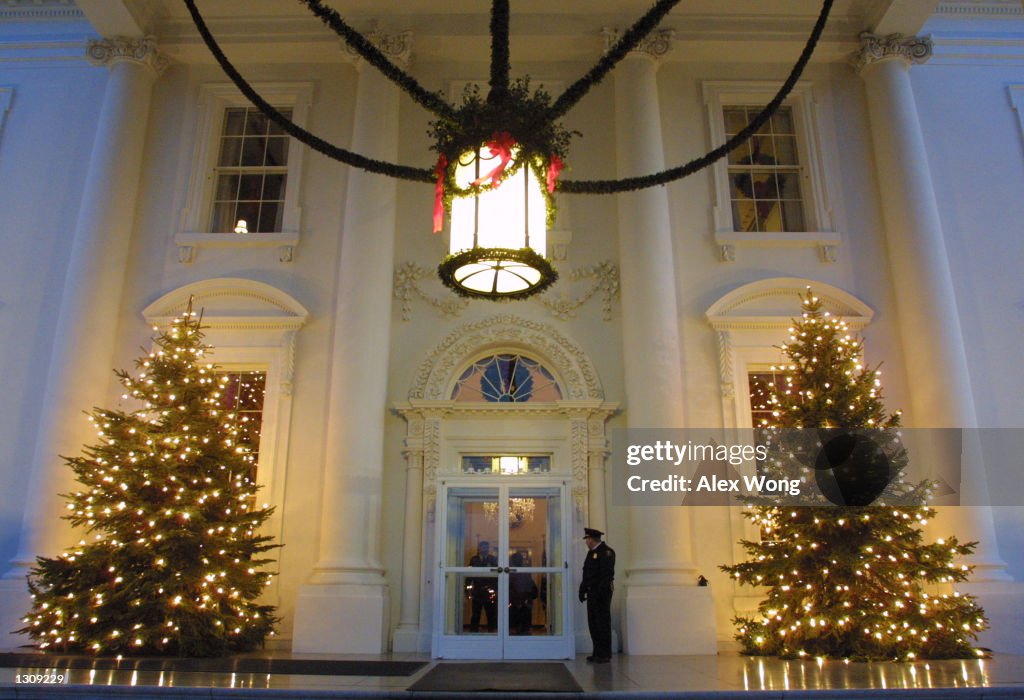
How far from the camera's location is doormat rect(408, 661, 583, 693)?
223 inches

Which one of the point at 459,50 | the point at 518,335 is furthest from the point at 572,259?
the point at 459,50

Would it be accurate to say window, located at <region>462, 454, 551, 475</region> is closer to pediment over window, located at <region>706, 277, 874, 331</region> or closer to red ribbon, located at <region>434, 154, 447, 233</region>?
pediment over window, located at <region>706, 277, 874, 331</region>

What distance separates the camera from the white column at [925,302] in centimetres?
863

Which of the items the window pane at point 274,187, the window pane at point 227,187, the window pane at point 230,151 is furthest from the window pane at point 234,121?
the window pane at point 274,187

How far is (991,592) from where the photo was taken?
335 inches

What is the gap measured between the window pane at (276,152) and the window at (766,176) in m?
6.53

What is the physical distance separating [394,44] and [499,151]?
771 cm

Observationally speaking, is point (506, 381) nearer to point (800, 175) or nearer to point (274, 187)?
point (274, 187)

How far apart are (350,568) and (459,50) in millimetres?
7420

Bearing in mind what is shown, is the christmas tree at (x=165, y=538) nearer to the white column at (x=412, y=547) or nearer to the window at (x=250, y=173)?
the white column at (x=412, y=547)

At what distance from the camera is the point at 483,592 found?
→ 8.83 meters

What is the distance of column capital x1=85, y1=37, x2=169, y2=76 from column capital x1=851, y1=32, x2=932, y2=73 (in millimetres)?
10236

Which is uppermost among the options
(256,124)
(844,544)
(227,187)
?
(256,124)

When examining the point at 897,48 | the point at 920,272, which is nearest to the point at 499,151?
the point at 920,272
